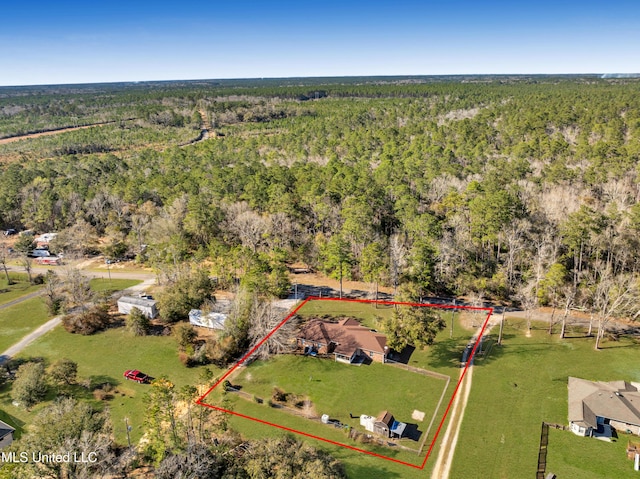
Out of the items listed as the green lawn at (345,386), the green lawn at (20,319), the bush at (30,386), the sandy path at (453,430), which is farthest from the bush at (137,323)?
the sandy path at (453,430)

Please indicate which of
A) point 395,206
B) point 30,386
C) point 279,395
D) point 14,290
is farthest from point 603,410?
point 14,290

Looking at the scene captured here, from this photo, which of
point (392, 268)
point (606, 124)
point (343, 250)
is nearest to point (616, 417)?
point (392, 268)

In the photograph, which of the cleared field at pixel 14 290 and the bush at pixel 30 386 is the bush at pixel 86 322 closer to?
the bush at pixel 30 386

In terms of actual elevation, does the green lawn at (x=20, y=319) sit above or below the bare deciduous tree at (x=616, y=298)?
below

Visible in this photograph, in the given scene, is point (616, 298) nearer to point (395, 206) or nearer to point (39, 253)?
point (395, 206)

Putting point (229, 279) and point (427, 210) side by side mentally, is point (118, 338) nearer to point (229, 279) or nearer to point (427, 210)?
point (229, 279)

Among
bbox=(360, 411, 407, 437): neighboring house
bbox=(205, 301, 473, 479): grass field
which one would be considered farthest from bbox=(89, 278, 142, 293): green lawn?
bbox=(360, 411, 407, 437): neighboring house
